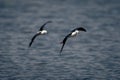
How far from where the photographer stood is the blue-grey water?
5309 cm

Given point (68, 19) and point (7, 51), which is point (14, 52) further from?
point (68, 19)

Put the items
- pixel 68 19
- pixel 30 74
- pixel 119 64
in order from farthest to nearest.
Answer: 1. pixel 68 19
2. pixel 119 64
3. pixel 30 74

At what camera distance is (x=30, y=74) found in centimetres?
5184

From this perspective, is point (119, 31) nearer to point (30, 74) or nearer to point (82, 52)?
point (82, 52)

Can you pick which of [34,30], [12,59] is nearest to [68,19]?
[34,30]

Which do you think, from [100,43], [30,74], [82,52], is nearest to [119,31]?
[100,43]

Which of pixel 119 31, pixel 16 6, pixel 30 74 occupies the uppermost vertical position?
pixel 16 6

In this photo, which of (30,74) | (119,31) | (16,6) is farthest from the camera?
(16,6)

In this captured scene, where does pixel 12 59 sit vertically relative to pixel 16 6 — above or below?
below

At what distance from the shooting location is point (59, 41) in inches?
2832

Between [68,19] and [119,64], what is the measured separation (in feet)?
125

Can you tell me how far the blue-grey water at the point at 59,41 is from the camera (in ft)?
174

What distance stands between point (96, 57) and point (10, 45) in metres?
13.4

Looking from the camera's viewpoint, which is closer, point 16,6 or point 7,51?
point 7,51
